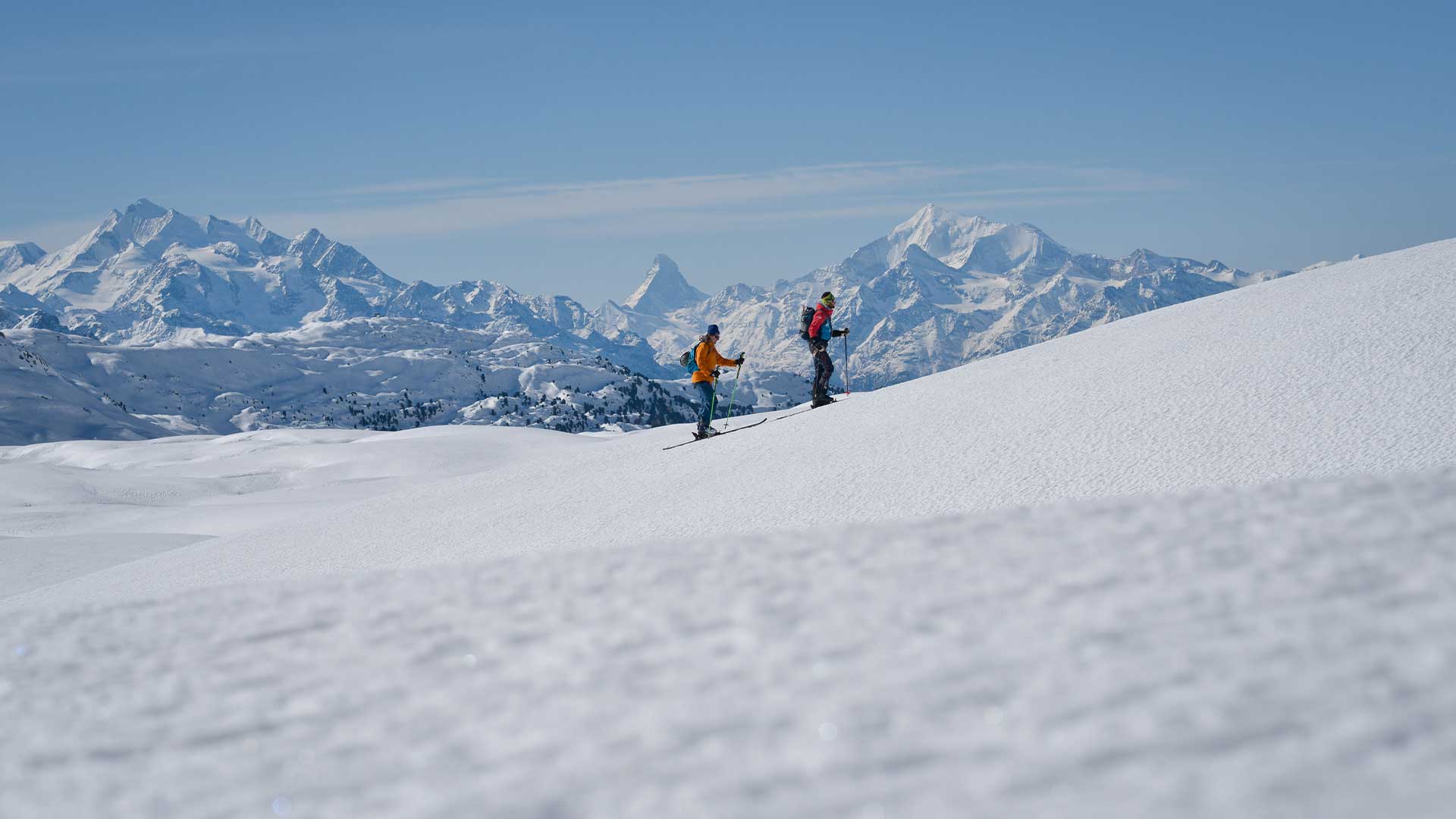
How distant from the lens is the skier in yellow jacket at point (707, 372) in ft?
59.5

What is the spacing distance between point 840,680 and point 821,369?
57.6 feet

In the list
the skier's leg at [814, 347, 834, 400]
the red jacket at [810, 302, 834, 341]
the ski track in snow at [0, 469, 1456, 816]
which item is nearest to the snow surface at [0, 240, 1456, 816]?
the ski track in snow at [0, 469, 1456, 816]

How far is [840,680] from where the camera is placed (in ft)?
8.79

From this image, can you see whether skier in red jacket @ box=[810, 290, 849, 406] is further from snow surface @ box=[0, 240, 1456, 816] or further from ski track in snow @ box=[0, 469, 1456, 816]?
ski track in snow @ box=[0, 469, 1456, 816]

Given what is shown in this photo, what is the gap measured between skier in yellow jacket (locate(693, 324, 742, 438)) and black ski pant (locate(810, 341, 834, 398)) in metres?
2.11

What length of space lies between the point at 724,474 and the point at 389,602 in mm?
9887

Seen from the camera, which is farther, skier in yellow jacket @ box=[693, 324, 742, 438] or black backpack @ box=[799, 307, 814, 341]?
black backpack @ box=[799, 307, 814, 341]

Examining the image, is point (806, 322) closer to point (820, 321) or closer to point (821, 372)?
point (820, 321)

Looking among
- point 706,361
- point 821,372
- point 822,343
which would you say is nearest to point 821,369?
point 821,372

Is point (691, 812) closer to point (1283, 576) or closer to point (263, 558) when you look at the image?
point (1283, 576)

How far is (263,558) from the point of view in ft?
47.0

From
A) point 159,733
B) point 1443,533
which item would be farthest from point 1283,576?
point 159,733

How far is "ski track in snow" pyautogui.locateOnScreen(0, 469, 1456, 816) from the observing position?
2141 millimetres

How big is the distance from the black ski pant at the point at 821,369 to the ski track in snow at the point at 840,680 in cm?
1576
